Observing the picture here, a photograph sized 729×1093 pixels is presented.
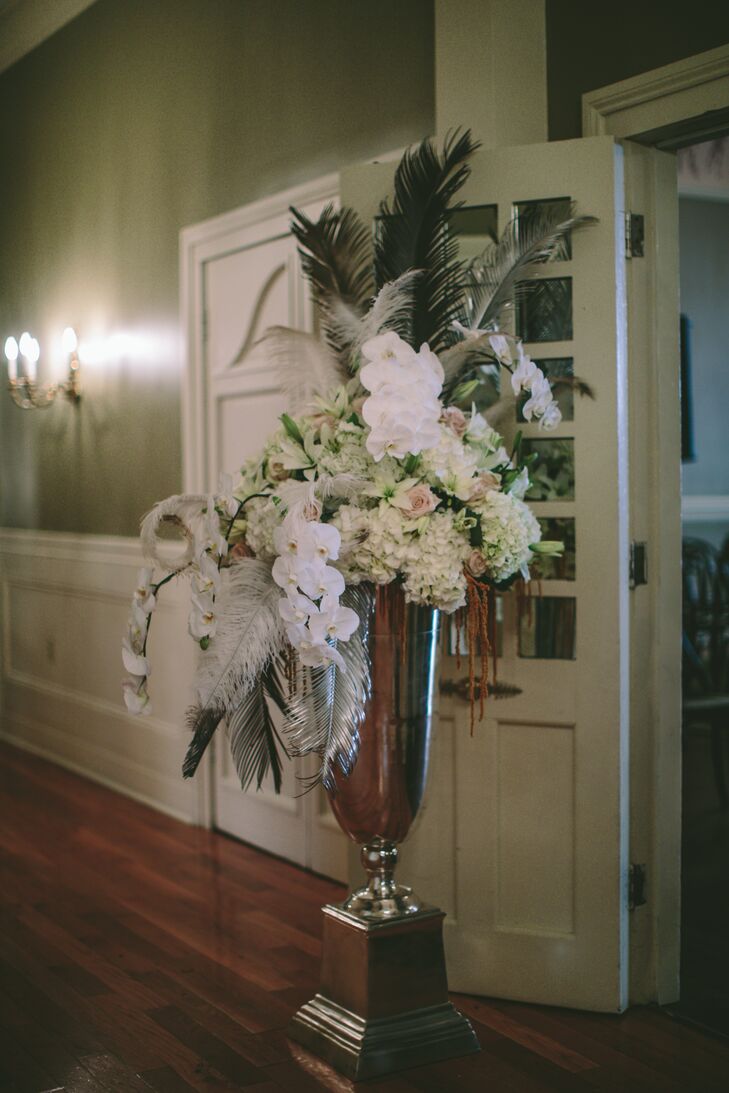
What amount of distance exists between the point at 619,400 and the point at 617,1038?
58.7 inches

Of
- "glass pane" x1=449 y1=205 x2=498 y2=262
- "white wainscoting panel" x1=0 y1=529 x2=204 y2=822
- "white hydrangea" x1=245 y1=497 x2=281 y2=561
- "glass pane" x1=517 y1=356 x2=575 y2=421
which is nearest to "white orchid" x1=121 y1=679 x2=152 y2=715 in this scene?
"white hydrangea" x1=245 y1=497 x2=281 y2=561

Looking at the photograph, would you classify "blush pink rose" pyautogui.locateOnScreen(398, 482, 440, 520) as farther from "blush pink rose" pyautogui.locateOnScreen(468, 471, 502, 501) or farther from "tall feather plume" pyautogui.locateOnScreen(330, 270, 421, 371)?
"tall feather plume" pyautogui.locateOnScreen(330, 270, 421, 371)

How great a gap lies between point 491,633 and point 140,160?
10.2ft

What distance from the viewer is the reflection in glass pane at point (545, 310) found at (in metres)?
2.91

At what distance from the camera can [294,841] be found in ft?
13.7

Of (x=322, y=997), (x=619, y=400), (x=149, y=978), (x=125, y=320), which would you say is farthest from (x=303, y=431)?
(x=125, y=320)

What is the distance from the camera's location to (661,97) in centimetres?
285

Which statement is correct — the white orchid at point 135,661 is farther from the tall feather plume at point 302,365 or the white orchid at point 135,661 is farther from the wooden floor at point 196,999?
the wooden floor at point 196,999

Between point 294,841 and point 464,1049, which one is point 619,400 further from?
point 294,841

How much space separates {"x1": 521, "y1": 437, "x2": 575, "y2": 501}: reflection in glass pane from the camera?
292 centimetres

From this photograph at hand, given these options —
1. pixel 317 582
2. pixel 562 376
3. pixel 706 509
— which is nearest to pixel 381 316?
pixel 562 376

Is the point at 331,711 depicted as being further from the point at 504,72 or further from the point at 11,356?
the point at 11,356

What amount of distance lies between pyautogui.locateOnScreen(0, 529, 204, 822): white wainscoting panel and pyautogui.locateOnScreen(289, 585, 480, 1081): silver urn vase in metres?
2.10

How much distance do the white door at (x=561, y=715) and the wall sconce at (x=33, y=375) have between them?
3057 mm
